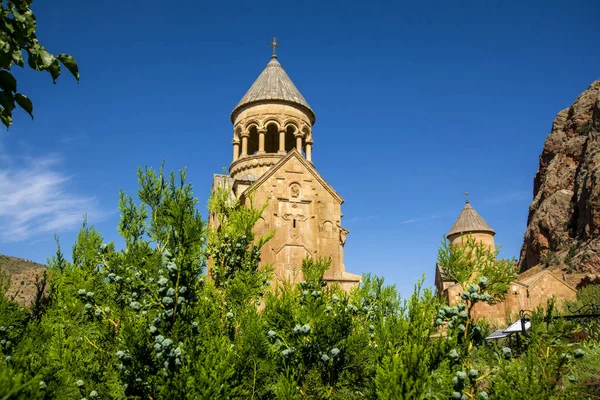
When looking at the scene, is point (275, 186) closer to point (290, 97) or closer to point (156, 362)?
point (290, 97)

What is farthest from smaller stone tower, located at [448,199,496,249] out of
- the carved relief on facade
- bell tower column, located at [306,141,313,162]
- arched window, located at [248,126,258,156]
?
the carved relief on facade

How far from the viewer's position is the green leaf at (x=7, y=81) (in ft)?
7.52

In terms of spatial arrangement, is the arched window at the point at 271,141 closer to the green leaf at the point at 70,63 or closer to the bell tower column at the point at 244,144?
the bell tower column at the point at 244,144

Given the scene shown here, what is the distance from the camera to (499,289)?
325 cm

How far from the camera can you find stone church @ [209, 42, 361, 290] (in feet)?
41.3

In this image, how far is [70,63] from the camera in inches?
93.4

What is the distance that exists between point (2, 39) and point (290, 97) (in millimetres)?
14343

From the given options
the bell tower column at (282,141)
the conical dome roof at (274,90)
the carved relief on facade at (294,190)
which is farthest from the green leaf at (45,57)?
the conical dome roof at (274,90)

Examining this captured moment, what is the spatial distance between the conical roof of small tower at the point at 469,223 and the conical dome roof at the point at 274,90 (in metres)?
15.1

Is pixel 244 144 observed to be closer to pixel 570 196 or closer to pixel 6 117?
pixel 6 117

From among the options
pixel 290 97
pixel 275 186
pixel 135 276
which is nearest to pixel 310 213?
pixel 275 186

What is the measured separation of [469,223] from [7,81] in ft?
91.5

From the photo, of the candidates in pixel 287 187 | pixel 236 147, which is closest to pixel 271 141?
pixel 236 147

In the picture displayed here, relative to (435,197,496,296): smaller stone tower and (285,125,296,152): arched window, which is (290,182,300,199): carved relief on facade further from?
(435,197,496,296): smaller stone tower
